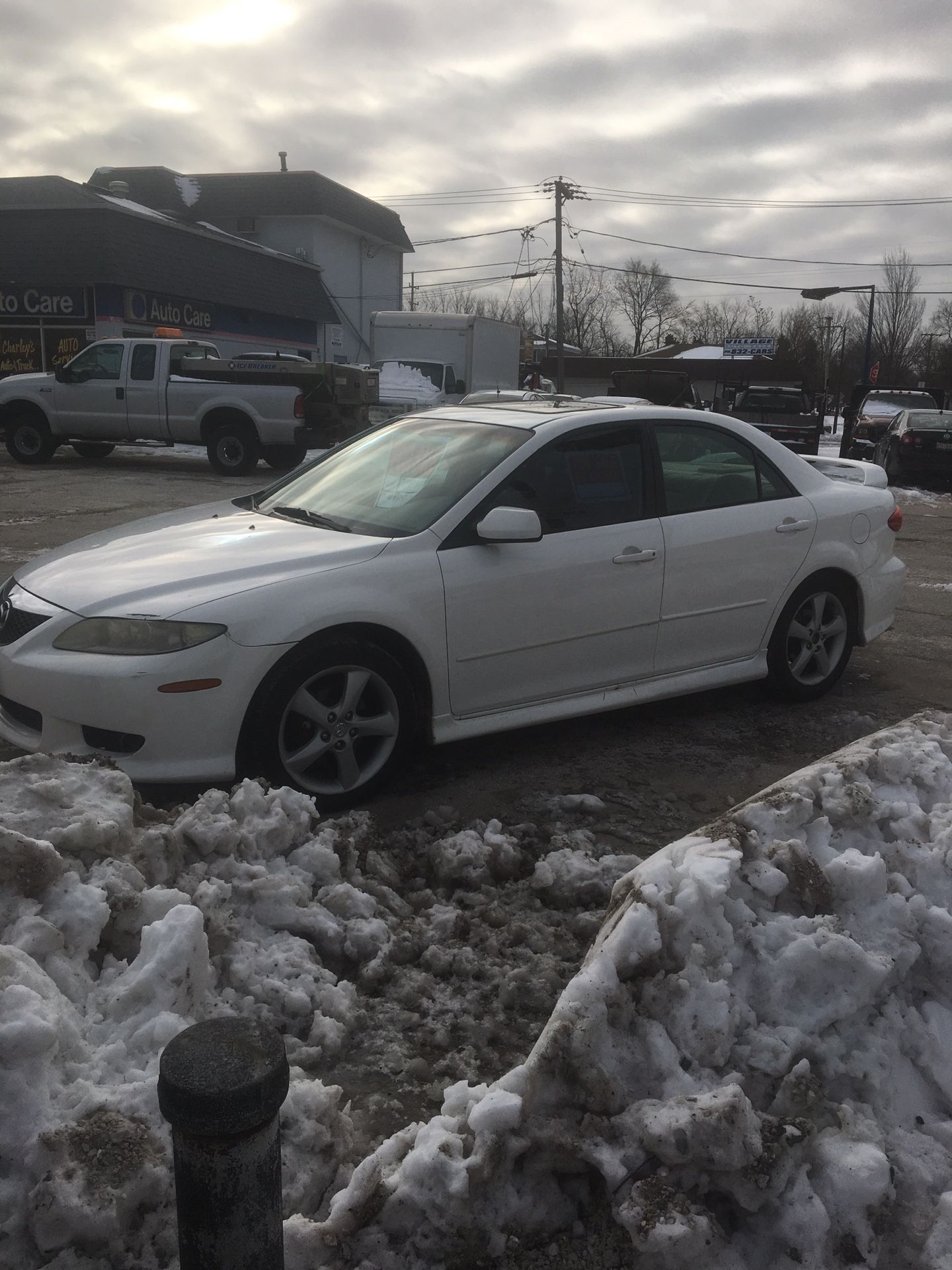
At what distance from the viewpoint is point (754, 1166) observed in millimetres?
1954

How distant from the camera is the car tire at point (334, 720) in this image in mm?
3824

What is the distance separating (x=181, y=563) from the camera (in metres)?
4.15

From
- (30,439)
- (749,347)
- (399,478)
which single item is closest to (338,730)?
(399,478)

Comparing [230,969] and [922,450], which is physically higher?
[922,450]

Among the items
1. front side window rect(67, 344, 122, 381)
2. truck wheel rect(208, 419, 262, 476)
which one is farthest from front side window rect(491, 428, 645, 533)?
front side window rect(67, 344, 122, 381)

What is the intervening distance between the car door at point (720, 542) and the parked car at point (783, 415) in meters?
18.4

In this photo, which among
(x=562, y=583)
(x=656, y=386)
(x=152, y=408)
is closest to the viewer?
(x=562, y=583)

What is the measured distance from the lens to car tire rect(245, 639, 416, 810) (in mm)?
3824

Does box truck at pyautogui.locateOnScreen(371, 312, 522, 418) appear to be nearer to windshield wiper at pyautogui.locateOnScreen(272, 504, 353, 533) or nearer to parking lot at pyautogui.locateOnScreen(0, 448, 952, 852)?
parking lot at pyautogui.locateOnScreen(0, 448, 952, 852)

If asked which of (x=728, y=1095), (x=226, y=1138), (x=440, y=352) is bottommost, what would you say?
(x=728, y=1095)

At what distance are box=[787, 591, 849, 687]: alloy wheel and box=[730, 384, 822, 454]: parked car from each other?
18151mm

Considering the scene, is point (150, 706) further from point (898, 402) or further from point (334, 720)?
point (898, 402)

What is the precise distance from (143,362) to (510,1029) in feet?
52.6

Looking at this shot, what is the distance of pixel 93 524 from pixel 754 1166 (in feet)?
34.9
